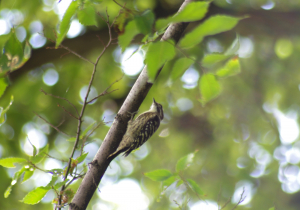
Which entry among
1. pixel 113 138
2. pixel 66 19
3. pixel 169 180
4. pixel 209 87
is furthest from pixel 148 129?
pixel 66 19

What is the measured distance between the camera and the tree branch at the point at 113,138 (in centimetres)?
153

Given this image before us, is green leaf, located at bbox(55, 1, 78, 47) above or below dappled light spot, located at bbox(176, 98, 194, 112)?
above

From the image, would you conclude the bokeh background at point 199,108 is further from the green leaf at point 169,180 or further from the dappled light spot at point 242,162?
the green leaf at point 169,180

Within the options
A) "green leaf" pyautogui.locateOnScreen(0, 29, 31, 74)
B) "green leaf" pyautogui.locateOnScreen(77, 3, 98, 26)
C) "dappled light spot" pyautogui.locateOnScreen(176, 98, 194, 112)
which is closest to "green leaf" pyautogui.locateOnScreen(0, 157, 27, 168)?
"green leaf" pyautogui.locateOnScreen(0, 29, 31, 74)

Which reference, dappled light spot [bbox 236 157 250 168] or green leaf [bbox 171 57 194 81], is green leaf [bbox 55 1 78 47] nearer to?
green leaf [bbox 171 57 194 81]

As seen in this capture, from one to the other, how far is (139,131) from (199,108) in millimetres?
3829

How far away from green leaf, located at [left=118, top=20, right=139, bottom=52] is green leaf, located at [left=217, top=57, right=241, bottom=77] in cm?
49

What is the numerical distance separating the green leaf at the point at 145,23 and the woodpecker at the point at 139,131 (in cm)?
158

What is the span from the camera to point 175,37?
1.51 meters

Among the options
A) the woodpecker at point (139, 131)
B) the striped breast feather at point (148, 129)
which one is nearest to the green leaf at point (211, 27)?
the woodpecker at point (139, 131)

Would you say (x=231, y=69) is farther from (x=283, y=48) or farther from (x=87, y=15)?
(x=283, y=48)

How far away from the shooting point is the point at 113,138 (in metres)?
1.77

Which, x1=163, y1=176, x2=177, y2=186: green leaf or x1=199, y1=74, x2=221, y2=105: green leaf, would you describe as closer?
x1=199, y1=74, x2=221, y2=105: green leaf

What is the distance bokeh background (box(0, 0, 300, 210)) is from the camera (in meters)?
4.91
